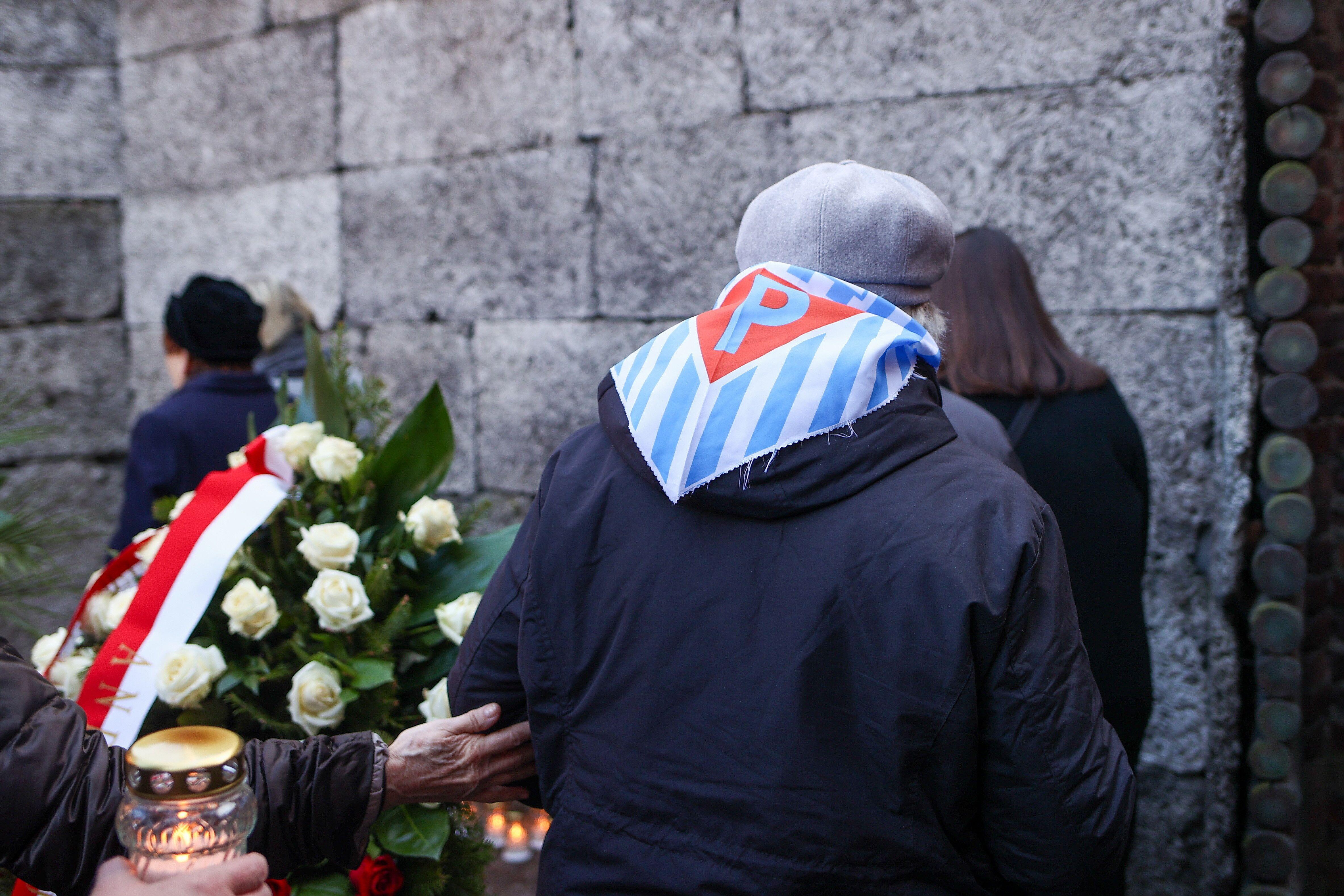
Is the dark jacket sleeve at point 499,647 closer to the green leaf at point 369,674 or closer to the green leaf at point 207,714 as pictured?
the green leaf at point 369,674

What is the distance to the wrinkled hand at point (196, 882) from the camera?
881 millimetres

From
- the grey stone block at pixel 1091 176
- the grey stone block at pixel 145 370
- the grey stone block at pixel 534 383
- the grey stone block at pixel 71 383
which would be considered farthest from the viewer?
the grey stone block at pixel 145 370

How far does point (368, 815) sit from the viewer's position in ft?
4.40

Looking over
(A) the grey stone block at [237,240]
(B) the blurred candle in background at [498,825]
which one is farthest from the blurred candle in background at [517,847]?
(A) the grey stone block at [237,240]

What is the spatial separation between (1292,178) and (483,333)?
95.0 inches

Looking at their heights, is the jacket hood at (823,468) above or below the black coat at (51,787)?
above

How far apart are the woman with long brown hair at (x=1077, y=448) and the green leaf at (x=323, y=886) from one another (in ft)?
4.56

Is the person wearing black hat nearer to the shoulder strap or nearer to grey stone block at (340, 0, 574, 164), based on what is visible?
grey stone block at (340, 0, 574, 164)

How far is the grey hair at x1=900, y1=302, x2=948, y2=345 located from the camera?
129cm

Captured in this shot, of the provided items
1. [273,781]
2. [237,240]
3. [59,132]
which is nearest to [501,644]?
[273,781]

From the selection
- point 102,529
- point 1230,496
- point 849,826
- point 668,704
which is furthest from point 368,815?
point 102,529

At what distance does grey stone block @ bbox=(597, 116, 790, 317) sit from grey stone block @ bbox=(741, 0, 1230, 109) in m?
0.16

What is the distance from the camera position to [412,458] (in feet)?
5.76

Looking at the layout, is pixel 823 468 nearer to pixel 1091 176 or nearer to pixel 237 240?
pixel 1091 176
